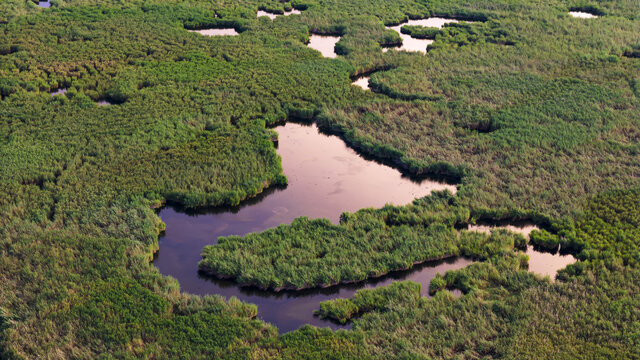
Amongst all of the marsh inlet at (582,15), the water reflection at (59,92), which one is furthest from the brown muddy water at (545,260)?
the marsh inlet at (582,15)

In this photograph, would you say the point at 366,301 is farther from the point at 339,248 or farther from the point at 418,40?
the point at 418,40

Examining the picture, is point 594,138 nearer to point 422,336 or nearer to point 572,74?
point 572,74

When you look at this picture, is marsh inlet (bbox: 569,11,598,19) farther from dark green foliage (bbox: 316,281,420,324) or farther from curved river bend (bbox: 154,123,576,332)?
dark green foliage (bbox: 316,281,420,324)

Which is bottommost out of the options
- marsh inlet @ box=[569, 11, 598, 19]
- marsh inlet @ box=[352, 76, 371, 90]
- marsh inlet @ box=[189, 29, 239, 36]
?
marsh inlet @ box=[352, 76, 371, 90]

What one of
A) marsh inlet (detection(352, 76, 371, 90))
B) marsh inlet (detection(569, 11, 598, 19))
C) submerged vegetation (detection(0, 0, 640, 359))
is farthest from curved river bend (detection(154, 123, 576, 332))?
marsh inlet (detection(569, 11, 598, 19))

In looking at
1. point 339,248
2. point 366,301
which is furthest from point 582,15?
point 366,301

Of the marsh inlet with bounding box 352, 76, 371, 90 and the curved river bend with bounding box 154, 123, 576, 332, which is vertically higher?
the marsh inlet with bounding box 352, 76, 371, 90

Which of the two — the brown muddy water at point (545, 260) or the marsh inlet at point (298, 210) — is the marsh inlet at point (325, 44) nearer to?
the marsh inlet at point (298, 210)
